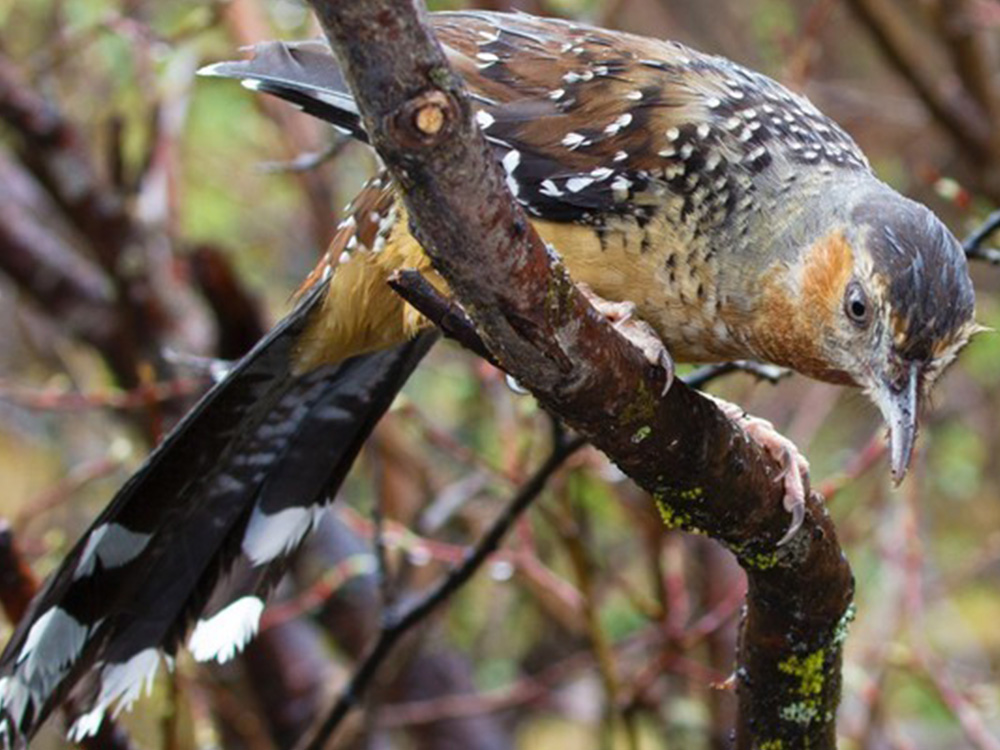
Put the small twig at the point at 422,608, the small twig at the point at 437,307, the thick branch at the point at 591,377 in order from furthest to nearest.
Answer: the small twig at the point at 422,608 → the small twig at the point at 437,307 → the thick branch at the point at 591,377

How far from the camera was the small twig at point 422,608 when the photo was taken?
303cm

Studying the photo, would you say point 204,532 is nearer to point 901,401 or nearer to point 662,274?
point 662,274

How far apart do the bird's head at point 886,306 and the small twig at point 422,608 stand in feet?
1.81

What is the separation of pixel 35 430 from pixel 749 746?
5122 mm

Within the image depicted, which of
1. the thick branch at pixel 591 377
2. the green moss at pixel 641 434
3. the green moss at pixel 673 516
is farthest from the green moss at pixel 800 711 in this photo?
the green moss at pixel 641 434

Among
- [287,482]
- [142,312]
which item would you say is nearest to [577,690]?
[142,312]

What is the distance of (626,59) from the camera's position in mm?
3074

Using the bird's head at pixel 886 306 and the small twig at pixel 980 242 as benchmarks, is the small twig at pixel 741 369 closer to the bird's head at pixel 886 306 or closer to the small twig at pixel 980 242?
the bird's head at pixel 886 306

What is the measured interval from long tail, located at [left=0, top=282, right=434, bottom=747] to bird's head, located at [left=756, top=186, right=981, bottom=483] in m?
0.90

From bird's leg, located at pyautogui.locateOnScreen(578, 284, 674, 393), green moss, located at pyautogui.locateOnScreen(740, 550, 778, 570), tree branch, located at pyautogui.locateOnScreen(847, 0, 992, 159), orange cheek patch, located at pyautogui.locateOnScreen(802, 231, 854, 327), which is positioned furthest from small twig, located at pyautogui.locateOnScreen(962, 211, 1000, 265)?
tree branch, located at pyautogui.locateOnScreen(847, 0, 992, 159)

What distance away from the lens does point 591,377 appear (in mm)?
2107

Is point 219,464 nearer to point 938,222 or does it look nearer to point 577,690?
point 938,222

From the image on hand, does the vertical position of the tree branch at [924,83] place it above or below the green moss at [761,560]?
below

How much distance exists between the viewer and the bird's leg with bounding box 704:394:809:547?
2.45 m
